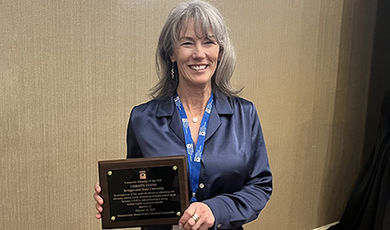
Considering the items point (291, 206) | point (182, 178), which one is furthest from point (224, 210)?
point (291, 206)

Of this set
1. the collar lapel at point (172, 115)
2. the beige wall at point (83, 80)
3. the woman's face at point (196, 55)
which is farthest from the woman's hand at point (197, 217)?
the beige wall at point (83, 80)

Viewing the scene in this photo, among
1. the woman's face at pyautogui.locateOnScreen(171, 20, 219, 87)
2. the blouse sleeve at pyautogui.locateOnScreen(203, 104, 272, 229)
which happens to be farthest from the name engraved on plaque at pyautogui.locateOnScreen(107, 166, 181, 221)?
the woman's face at pyautogui.locateOnScreen(171, 20, 219, 87)

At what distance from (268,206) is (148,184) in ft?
6.22

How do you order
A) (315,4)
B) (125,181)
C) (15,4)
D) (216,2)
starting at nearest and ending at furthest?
(125,181) → (15,4) → (216,2) → (315,4)

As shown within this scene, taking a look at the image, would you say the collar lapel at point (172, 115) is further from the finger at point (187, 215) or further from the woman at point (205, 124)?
the finger at point (187, 215)

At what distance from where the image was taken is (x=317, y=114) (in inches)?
129

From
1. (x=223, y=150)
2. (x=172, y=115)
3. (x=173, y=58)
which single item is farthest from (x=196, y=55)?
(x=223, y=150)

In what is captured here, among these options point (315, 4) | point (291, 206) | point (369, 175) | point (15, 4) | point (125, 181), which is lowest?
point (291, 206)

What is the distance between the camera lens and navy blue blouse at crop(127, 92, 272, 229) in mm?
1520

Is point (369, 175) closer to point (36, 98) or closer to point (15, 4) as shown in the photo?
point (36, 98)

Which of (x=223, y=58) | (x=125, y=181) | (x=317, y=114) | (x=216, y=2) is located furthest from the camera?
(x=317, y=114)

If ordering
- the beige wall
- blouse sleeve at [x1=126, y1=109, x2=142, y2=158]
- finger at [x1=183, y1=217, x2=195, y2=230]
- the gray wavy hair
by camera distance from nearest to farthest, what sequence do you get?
finger at [x1=183, y1=217, x2=195, y2=230] → the gray wavy hair → blouse sleeve at [x1=126, y1=109, x2=142, y2=158] → the beige wall

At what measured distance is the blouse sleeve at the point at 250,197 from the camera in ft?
4.85

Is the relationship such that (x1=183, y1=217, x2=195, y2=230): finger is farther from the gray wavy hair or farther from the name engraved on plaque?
the gray wavy hair
